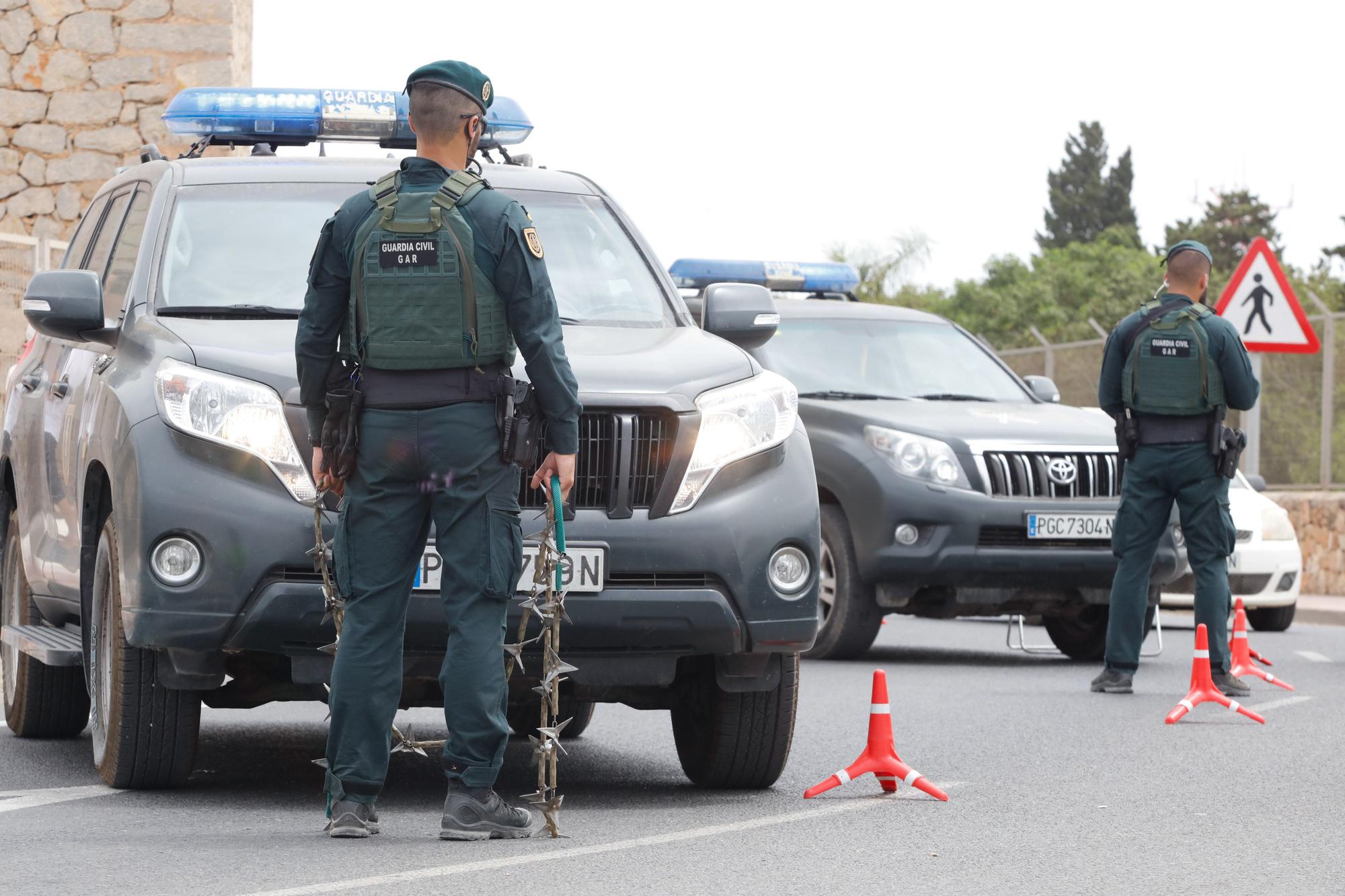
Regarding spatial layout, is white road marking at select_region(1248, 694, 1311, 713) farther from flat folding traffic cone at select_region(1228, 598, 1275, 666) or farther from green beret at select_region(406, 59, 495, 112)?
green beret at select_region(406, 59, 495, 112)

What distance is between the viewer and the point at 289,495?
6070 mm

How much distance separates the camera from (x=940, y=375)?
12.9 m

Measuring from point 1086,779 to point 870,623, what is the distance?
464 centimetres

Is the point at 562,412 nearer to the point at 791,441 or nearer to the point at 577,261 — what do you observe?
the point at 791,441

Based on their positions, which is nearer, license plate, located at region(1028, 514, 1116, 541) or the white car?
license plate, located at region(1028, 514, 1116, 541)

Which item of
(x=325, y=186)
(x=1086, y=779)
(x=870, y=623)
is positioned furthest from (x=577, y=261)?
(x=870, y=623)

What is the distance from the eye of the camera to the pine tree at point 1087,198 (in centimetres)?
10600

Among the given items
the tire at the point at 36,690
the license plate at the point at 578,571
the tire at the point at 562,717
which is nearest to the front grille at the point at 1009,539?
the tire at the point at 562,717

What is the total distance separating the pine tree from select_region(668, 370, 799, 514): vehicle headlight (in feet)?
329

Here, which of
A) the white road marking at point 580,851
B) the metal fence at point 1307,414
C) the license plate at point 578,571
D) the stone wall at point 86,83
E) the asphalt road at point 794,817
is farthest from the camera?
the metal fence at point 1307,414

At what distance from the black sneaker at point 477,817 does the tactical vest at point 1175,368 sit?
509cm

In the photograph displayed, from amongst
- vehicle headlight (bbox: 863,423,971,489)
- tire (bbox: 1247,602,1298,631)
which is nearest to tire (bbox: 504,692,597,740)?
vehicle headlight (bbox: 863,423,971,489)

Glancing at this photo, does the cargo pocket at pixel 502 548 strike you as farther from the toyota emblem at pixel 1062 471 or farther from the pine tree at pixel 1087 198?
the pine tree at pixel 1087 198

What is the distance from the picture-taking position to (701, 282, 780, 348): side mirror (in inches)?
287
